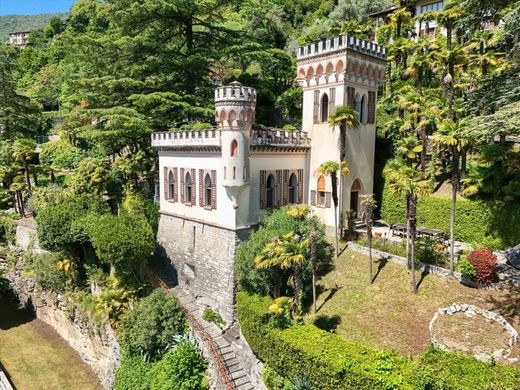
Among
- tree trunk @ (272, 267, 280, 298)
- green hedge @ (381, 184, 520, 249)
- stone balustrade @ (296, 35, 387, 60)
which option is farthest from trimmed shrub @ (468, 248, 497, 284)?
stone balustrade @ (296, 35, 387, 60)

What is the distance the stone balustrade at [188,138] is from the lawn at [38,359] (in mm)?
13658

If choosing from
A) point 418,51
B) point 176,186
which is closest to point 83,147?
point 176,186

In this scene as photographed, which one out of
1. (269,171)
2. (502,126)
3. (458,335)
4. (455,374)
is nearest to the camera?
(455,374)

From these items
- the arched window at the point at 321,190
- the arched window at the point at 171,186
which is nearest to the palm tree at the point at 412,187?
the arched window at the point at 321,190

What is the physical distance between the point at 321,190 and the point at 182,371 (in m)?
12.2

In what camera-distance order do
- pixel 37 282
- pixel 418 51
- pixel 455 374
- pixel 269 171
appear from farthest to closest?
pixel 418 51, pixel 37 282, pixel 269 171, pixel 455 374

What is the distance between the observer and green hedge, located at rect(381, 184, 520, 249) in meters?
20.2

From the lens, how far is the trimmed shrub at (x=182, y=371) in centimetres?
1770

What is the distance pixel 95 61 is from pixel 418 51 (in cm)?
2458

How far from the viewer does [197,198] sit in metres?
22.5

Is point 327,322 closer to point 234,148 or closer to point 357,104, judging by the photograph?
point 234,148

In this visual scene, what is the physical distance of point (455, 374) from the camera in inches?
465

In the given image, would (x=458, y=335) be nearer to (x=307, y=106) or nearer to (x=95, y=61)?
(x=307, y=106)

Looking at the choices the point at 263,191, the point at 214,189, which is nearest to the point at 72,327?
the point at 214,189
